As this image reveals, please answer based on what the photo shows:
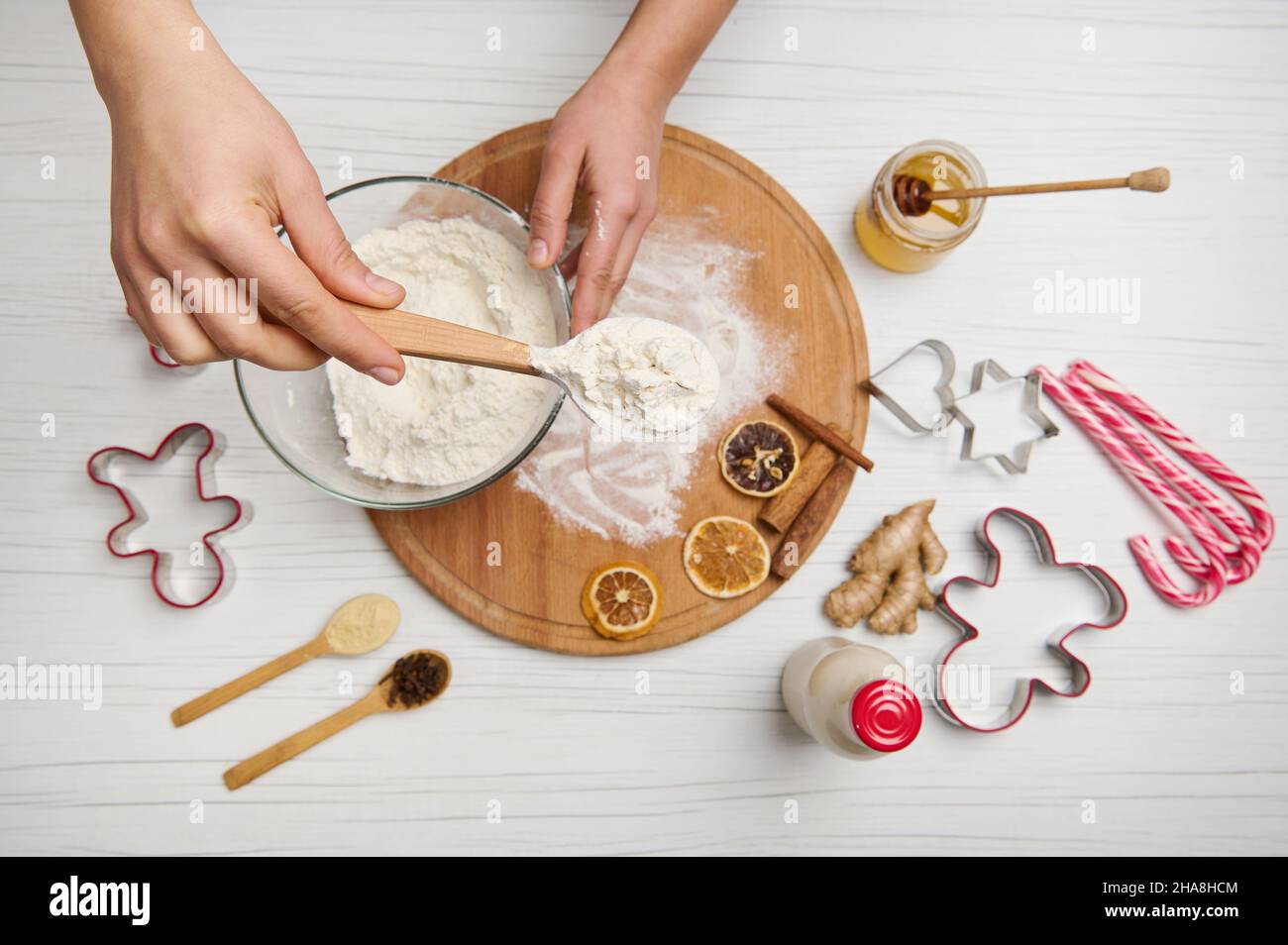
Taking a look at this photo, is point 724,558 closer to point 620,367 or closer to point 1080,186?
point 620,367

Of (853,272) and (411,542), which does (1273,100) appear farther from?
(411,542)

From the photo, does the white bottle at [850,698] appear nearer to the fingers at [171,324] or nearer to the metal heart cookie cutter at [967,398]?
the metal heart cookie cutter at [967,398]

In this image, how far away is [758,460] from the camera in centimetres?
186

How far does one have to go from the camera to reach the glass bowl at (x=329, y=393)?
1.68 metres

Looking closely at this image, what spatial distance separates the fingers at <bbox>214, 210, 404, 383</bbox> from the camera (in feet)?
3.78

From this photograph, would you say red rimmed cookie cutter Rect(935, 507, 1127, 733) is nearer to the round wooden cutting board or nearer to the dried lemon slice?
the round wooden cutting board

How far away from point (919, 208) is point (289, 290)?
4.65 feet

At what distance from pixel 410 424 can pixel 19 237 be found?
1.15 meters

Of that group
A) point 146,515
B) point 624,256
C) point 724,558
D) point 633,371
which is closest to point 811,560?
point 724,558

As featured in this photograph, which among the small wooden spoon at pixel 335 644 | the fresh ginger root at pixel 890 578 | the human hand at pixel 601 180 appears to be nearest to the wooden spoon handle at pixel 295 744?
the small wooden spoon at pixel 335 644

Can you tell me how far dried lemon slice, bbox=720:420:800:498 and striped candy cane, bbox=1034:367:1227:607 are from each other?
705mm

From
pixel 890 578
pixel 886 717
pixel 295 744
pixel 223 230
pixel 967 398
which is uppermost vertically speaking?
pixel 223 230

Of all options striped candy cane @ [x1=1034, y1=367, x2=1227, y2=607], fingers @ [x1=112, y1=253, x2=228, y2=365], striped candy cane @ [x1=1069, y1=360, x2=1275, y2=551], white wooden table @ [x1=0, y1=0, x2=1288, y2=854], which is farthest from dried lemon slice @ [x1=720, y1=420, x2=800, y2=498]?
fingers @ [x1=112, y1=253, x2=228, y2=365]
